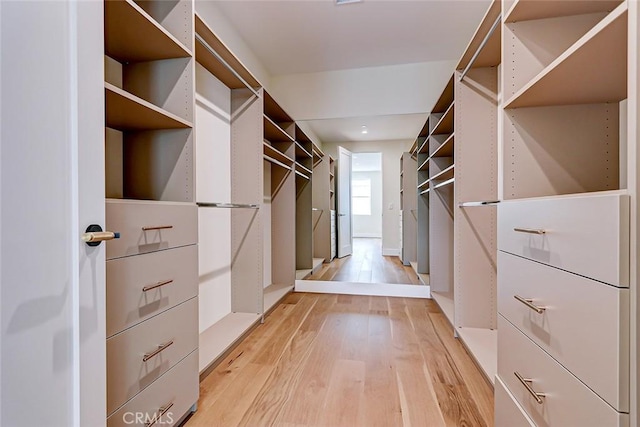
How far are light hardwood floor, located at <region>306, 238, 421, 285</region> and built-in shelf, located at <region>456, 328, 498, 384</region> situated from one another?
1.27 metres

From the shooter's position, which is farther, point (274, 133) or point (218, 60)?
point (274, 133)

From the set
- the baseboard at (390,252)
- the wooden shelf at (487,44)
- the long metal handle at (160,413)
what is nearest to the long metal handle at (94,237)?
the long metal handle at (160,413)

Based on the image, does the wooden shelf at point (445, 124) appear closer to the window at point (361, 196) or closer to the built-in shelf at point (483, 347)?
the window at point (361, 196)

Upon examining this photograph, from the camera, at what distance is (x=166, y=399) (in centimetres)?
109

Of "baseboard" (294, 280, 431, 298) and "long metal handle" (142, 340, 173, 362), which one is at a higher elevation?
"long metal handle" (142, 340, 173, 362)

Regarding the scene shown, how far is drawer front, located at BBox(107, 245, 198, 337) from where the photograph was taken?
0.88 meters

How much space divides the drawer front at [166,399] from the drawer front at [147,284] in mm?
253

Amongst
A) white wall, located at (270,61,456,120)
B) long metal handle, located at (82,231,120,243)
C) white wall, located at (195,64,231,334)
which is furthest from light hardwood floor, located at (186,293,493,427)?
white wall, located at (270,61,456,120)

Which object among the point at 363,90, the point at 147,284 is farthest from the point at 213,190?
the point at 363,90

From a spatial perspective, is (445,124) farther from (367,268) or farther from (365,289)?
(367,268)

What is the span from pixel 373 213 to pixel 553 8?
283 centimetres

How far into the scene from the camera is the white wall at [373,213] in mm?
3701

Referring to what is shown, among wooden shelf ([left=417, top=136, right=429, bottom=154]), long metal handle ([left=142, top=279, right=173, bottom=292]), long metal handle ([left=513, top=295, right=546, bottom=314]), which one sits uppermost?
wooden shelf ([left=417, top=136, right=429, bottom=154])

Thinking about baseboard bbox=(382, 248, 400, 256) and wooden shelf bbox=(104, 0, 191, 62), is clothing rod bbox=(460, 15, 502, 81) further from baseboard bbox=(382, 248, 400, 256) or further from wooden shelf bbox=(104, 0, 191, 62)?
baseboard bbox=(382, 248, 400, 256)
